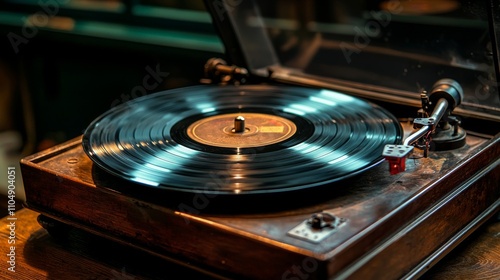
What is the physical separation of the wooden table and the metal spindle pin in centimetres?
32

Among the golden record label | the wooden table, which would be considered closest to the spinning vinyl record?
the golden record label

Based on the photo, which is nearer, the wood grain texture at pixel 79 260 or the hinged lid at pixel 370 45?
the wood grain texture at pixel 79 260

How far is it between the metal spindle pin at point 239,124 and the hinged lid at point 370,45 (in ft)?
1.33

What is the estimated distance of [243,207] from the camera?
121 centimetres

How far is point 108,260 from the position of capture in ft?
4.50

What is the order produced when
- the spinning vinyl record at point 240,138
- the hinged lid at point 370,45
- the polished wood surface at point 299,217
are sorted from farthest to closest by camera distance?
the hinged lid at point 370,45 < the spinning vinyl record at point 240,138 < the polished wood surface at point 299,217

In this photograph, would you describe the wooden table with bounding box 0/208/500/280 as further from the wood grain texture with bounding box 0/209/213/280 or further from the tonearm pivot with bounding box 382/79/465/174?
the tonearm pivot with bounding box 382/79/465/174

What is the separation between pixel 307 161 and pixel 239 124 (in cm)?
23

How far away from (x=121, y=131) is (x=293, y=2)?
2.86 ft

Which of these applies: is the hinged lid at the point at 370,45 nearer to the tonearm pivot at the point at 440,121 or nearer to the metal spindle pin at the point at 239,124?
the tonearm pivot at the point at 440,121

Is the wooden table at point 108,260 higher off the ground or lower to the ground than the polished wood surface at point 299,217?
lower

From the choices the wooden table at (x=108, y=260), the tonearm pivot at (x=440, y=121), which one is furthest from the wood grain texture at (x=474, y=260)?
the tonearm pivot at (x=440, y=121)

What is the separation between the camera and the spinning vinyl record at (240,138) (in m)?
1.24

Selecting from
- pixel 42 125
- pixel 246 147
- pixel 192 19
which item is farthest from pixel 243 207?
pixel 42 125
